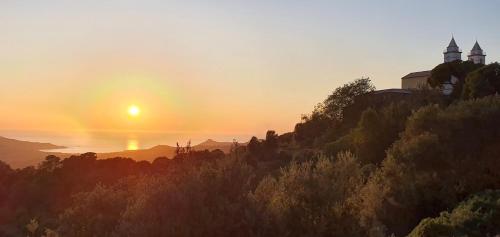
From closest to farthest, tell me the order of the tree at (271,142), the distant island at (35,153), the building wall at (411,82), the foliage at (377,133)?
the foliage at (377,133) → the distant island at (35,153) → the tree at (271,142) → the building wall at (411,82)

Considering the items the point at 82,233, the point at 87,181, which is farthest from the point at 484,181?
the point at 87,181

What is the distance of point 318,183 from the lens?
9.88 m

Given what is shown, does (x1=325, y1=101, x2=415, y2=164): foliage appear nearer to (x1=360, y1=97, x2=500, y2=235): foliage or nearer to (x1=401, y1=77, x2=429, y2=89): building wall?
(x1=360, y1=97, x2=500, y2=235): foliage

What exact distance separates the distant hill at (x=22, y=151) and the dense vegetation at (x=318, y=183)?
12585 mm

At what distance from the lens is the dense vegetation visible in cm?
830

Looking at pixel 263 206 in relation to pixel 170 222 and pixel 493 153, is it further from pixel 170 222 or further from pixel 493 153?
pixel 493 153

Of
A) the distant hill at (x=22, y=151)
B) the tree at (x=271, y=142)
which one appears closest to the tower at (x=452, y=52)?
the tree at (x=271, y=142)

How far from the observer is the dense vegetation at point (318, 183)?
8297 millimetres

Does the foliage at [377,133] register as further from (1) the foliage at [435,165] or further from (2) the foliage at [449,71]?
(2) the foliage at [449,71]

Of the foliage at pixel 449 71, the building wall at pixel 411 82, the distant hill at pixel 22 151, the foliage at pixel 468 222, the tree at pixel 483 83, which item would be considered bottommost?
the foliage at pixel 468 222

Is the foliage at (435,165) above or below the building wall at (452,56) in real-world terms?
below

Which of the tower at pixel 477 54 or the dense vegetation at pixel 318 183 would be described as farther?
the tower at pixel 477 54

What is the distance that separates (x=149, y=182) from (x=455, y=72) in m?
57.8

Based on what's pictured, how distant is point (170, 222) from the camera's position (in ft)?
26.1
